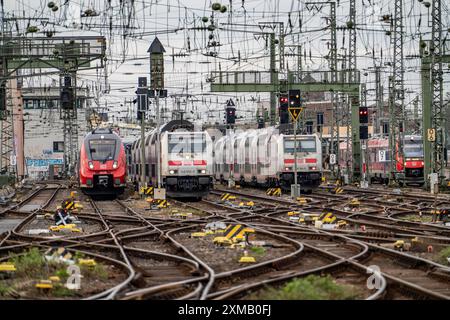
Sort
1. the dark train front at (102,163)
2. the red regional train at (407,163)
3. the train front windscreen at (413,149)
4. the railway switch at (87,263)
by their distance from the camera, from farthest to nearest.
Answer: the train front windscreen at (413,149)
the red regional train at (407,163)
the dark train front at (102,163)
the railway switch at (87,263)

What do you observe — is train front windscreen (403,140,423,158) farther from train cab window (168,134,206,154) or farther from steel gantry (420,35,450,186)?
train cab window (168,134,206,154)

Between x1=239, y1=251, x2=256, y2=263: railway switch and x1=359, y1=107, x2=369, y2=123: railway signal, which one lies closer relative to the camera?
x1=239, y1=251, x2=256, y2=263: railway switch

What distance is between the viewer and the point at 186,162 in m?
37.9

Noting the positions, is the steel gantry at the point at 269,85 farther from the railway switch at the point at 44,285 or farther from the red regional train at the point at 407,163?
the railway switch at the point at 44,285

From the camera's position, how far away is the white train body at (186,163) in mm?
37875

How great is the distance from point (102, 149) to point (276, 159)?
974 cm

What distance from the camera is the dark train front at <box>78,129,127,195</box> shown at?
38.7m

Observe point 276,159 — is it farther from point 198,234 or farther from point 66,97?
point 198,234

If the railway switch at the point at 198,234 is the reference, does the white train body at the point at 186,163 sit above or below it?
above

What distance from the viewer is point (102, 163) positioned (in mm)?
38719

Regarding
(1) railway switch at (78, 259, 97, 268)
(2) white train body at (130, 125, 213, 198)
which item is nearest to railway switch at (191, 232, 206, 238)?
(1) railway switch at (78, 259, 97, 268)

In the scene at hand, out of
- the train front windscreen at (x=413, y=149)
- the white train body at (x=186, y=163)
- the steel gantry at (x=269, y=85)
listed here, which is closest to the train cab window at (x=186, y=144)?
the white train body at (x=186, y=163)

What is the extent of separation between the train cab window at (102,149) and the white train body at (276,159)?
8.98 meters
